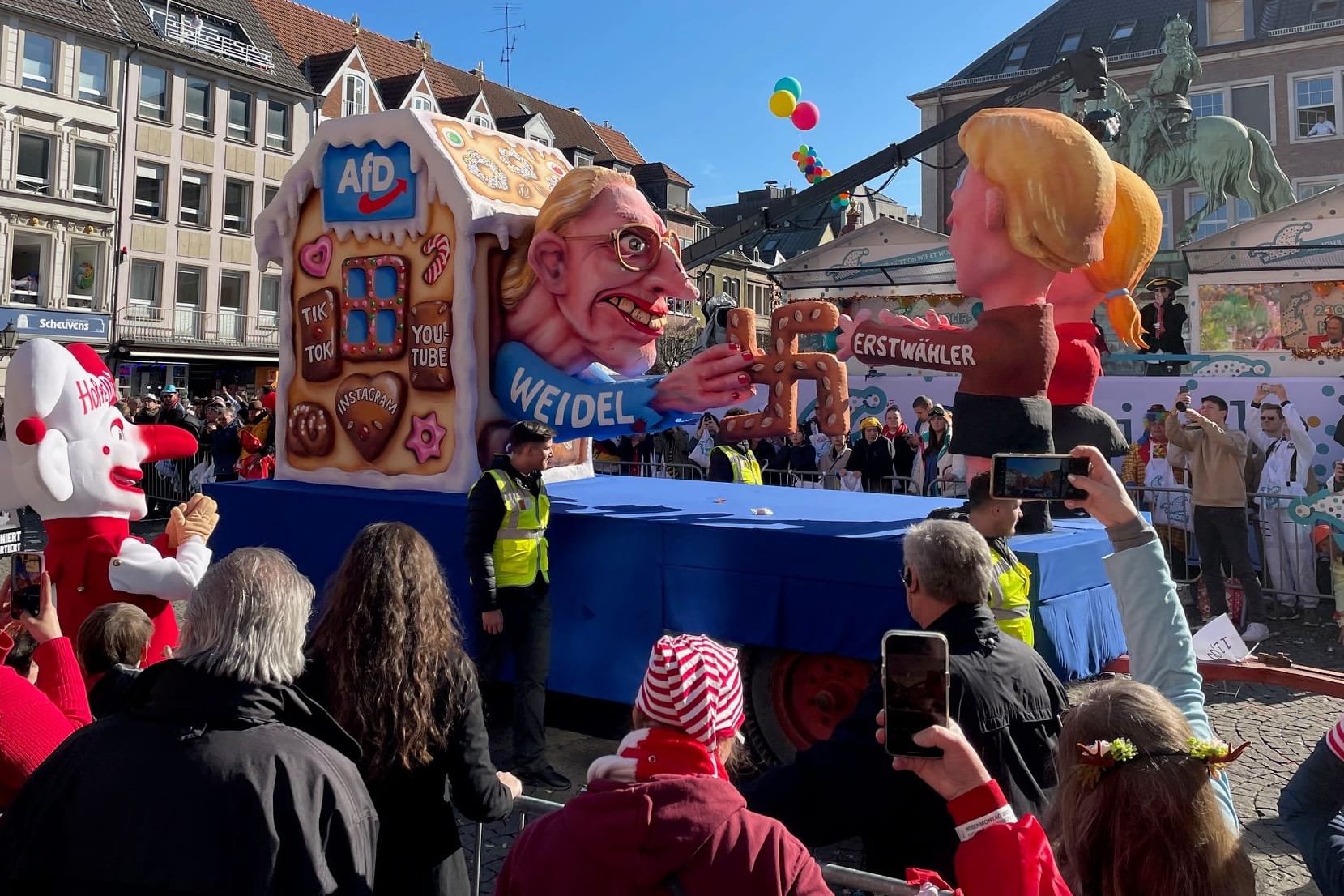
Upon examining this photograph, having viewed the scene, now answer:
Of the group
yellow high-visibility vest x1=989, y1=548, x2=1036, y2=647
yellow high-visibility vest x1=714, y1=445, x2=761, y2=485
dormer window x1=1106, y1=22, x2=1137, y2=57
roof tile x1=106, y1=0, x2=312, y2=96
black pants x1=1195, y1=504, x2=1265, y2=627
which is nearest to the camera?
yellow high-visibility vest x1=989, y1=548, x2=1036, y2=647

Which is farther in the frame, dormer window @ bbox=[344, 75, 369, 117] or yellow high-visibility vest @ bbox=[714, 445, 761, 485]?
dormer window @ bbox=[344, 75, 369, 117]

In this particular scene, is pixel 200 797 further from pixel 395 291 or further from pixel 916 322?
pixel 395 291

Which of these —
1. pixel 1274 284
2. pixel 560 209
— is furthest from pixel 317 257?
pixel 1274 284

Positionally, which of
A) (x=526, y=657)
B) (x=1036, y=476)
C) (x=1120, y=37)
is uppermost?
(x=1120, y=37)

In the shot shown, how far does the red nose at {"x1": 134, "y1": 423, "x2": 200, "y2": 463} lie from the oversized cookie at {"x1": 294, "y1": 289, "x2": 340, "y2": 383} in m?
1.46

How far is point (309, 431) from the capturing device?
632 centimetres

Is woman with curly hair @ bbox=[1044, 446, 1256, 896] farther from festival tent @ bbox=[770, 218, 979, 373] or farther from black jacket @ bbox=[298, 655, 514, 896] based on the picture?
festival tent @ bbox=[770, 218, 979, 373]

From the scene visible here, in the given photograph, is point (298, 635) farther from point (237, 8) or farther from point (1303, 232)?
point (237, 8)

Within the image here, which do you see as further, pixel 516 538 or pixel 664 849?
pixel 516 538

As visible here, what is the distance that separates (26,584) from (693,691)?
2.21 metres

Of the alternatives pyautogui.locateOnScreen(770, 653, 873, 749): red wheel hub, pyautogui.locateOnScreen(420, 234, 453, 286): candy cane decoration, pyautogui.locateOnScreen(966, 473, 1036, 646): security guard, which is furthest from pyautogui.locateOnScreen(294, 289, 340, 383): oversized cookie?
pyautogui.locateOnScreen(966, 473, 1036, 646): security guard

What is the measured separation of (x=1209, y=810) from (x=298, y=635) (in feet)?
5.05

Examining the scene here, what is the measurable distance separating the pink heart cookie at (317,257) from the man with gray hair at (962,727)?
490cm

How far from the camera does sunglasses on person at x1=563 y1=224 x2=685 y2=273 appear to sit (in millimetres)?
5406
